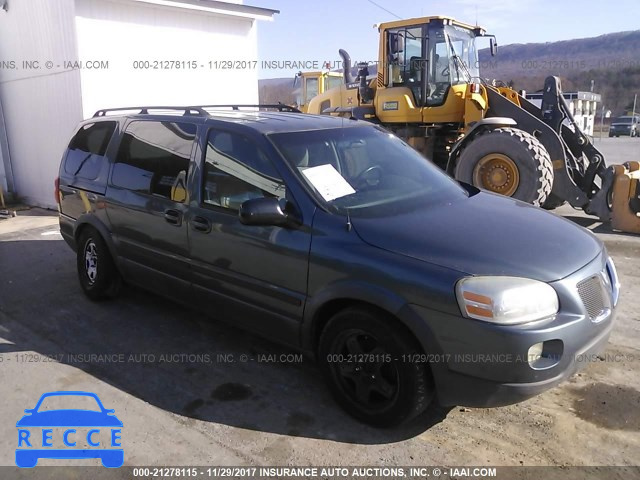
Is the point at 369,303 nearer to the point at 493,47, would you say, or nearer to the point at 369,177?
the point at 369,177

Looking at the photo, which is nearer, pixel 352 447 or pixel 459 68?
pixel 352 447

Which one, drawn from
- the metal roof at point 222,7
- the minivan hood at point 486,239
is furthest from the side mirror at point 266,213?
the metal roof at point 222,7

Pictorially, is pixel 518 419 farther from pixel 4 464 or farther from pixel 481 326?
pixel 4 464

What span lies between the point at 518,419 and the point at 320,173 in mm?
1945

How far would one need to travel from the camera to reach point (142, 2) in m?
8.99

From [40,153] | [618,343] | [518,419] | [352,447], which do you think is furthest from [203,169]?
[40,153]

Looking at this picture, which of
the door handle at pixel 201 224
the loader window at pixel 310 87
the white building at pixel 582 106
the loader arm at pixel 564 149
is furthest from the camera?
the white building at pixel 582 106

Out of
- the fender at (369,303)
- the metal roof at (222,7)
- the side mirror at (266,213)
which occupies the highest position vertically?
the metal roof at (222,7)

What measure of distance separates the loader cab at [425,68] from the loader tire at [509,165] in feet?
3.85

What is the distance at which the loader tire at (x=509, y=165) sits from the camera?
289 inches

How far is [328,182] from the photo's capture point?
10.9 feet

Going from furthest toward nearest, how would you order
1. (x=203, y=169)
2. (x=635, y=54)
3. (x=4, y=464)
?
(x=635, y=54) < (x=203, y=169) < (x=4, y=464)

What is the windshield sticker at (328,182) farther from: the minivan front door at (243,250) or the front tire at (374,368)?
the front tire at (374,368)

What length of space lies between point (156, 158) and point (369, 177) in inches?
70.3
